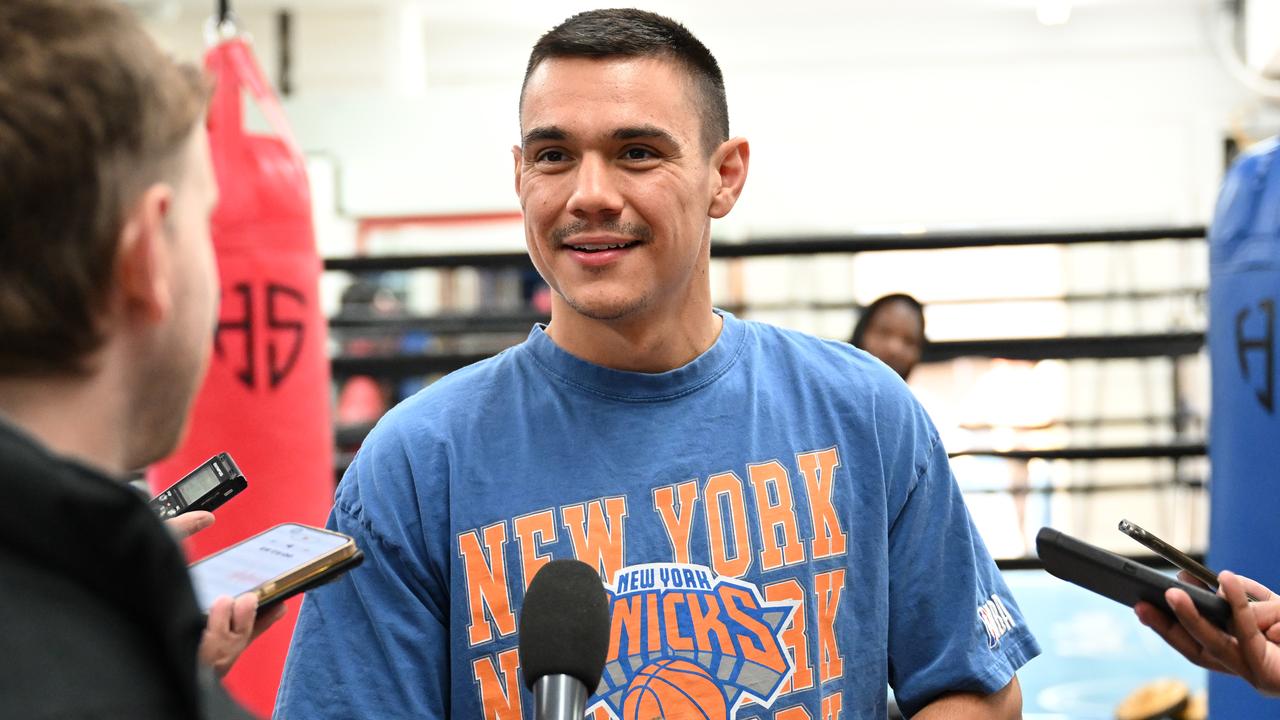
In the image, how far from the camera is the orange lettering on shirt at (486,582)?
3.83 ft

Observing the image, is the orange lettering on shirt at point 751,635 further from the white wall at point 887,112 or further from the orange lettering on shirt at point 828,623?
the white wall at point 887,112

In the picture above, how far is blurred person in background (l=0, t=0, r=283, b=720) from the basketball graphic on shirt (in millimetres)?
582

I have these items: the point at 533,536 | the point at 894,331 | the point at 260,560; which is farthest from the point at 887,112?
the point at 260,560

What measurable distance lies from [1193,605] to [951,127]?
6943 mm

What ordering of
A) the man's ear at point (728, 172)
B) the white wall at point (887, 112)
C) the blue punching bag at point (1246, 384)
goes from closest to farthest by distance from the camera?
the man's ear at point (728, 172)
the blue punching bag at point (1246, 384)
the white wall at point (887, 112)

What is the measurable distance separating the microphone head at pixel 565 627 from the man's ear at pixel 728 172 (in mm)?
632

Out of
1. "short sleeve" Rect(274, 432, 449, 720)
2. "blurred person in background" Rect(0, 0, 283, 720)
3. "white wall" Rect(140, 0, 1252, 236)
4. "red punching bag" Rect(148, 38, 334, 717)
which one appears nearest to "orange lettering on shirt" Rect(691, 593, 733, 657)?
"short sleeve" Rect(274, 432, 449, 720)

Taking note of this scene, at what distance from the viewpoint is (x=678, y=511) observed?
121 centimetres

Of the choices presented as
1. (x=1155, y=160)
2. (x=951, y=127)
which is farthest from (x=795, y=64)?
(x=1155, y=160)

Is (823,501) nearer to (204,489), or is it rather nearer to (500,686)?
(500,686)

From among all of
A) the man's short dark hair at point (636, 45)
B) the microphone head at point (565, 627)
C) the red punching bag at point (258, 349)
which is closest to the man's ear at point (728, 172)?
the man's short dark hair at point (636, 45)

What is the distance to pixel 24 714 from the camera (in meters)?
0.49

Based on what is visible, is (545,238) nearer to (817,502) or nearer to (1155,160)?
(817,502)

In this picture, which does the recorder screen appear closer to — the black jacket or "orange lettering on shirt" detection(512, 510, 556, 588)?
"orange lettering on shirt" detection(512, 510, 556, 588)
